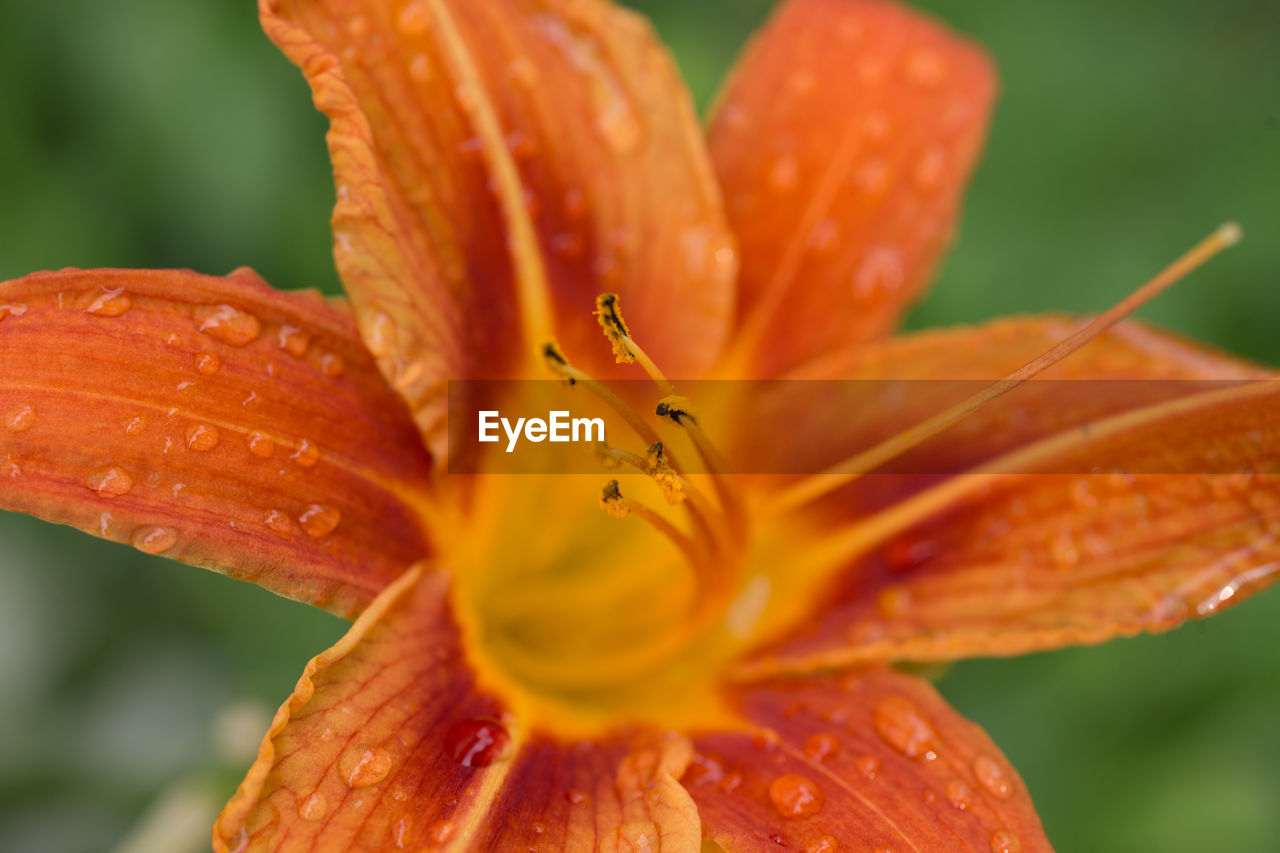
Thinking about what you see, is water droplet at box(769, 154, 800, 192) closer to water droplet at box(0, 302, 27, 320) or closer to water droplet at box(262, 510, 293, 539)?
water droplet at box(262, 510, 293, 539)

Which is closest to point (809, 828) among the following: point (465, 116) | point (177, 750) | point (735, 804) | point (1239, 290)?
point (735, 804)

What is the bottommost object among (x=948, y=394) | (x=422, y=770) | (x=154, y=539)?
(x=422, y=770)

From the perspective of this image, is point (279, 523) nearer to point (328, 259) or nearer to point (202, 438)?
point (202, 438)

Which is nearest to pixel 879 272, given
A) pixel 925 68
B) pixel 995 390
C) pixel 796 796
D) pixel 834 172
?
pixel 834 172

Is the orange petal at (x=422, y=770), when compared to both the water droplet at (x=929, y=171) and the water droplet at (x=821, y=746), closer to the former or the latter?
the water droplet at (x=821, y=746)

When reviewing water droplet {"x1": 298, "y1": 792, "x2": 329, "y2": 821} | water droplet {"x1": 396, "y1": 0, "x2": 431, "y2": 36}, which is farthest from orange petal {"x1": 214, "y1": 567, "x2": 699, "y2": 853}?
water droplet {"x1": 396, "y1": 0, "x2": 431, "y2": 36}

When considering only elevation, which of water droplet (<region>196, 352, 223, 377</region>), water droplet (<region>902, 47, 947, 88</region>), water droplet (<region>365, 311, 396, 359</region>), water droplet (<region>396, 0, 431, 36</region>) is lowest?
water droplet (<region>196, 352, 223, 377</region>)
